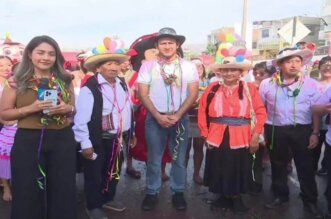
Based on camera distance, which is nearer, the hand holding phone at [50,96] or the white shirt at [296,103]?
the hand holding phone at [50,96]

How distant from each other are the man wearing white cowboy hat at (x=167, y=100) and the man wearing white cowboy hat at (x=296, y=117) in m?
0.98

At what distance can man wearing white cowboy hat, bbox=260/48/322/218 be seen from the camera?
406 cm

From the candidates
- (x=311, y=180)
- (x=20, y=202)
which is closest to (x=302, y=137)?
(x=311, y=180)

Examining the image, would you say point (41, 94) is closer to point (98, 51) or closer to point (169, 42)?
point (98, 51)

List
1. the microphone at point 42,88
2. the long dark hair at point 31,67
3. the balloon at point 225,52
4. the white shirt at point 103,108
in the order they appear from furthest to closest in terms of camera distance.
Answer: the balloon at point 225,52 → the white shirt at point 103,108 → the long dark hair at point 31,67 → the microphone at point 42,88

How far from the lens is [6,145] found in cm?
423

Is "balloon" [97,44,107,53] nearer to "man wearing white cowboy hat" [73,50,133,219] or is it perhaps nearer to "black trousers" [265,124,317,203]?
"man wearing white cowboy hat" [73,50,133,219]

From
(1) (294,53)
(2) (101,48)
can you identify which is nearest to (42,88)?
(2) (101,48)

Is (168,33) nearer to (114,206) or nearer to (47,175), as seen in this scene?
(47,175)

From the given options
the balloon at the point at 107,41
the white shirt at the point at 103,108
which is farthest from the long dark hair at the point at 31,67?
the balloon at the point at 107,41

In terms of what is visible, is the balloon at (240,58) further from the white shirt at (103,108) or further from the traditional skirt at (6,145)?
the traditional skirt at (6,145)

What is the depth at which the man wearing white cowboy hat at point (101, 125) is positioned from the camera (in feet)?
12.0

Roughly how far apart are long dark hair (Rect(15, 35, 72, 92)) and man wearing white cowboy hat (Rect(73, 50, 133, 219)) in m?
0.45

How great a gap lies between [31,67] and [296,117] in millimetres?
2847
